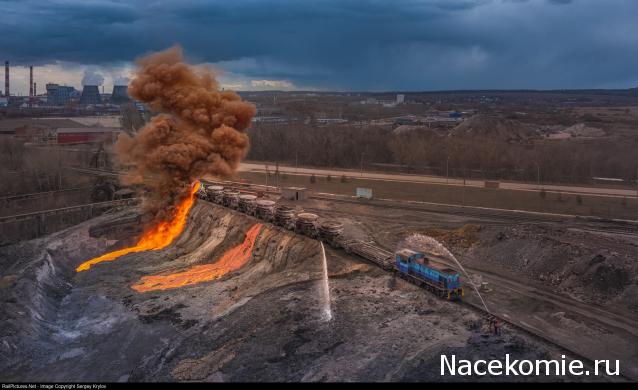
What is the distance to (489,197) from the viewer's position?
59.0m

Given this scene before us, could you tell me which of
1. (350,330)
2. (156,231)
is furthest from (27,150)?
(350,330)

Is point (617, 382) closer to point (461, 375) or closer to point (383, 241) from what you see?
point (461, 375)

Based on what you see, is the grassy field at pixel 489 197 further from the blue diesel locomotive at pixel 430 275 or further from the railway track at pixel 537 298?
the blue diesel locomotive at pixel 430 275

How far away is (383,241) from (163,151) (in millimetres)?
23883

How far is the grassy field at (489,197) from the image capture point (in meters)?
51.8

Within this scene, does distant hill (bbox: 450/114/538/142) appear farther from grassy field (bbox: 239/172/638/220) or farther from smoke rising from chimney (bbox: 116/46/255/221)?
smoke rising from chimney (bbox: 116/46/255/221)

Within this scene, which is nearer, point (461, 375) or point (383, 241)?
point (461, 375)

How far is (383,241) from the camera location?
41969 mm

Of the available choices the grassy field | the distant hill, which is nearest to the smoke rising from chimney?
the grassy field

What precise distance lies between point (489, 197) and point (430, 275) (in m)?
32.8

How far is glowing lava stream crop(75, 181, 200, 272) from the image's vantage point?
49.5m

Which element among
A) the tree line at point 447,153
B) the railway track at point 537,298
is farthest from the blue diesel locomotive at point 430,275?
the tree line at point 447,153

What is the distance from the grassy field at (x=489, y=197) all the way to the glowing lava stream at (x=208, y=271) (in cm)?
2385

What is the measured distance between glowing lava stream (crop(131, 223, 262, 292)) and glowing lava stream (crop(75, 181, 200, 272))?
32.6ft
